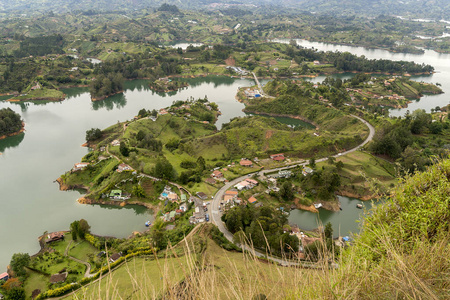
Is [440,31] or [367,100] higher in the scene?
[440,31]

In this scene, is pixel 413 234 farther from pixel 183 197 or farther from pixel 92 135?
pixel 92 135

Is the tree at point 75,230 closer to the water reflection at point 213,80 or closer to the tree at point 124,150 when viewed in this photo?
the tree at point 124,150

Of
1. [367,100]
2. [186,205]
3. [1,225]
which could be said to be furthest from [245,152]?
[367,100]

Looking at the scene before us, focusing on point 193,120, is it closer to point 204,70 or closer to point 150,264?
point 150,264

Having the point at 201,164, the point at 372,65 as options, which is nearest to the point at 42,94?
the point at 201,164

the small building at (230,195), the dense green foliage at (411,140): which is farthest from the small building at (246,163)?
the dense green foliage at (411,140)

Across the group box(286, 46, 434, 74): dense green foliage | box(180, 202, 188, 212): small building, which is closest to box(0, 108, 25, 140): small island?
box(180, 202, 188, 212): small building
